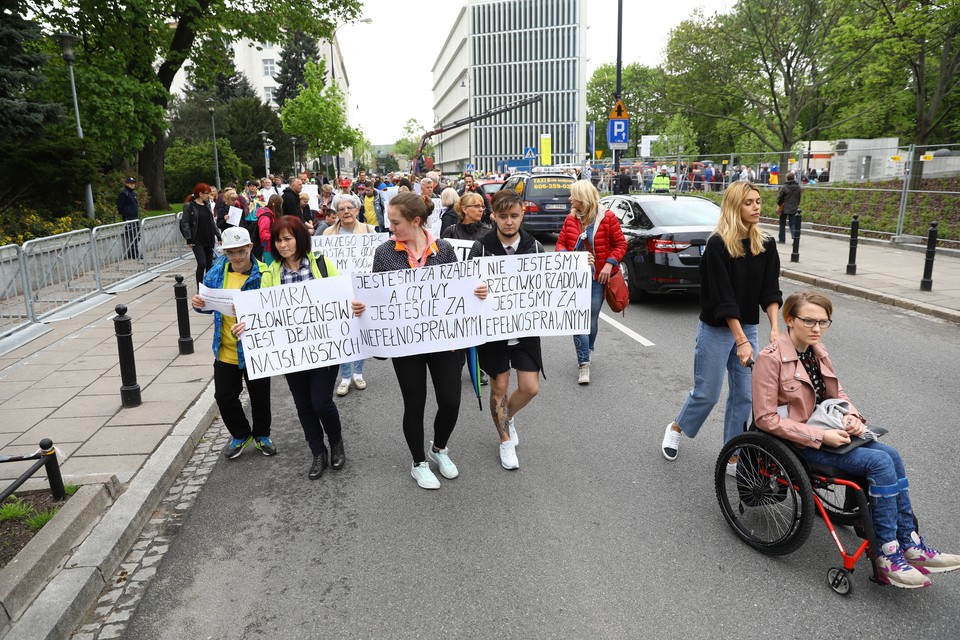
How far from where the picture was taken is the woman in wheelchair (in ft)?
10.3

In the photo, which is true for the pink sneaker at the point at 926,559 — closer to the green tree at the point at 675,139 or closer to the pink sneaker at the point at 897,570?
the pink sneaker at the point at 897,570

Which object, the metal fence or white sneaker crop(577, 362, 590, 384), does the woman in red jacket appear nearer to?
white sneaker crop(577, 362, 590, 384)

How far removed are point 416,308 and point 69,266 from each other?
29.8ft

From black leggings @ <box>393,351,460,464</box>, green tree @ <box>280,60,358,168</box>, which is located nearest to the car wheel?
black leggings @ <box>393,351,460,464</box>

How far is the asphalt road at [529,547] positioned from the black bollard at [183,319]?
260cm

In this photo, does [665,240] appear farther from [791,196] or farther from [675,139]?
[675,139]

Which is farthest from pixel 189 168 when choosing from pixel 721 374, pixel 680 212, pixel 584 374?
pixel 721 374

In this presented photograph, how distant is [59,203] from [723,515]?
56.9 feet

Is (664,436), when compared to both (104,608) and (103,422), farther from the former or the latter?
(103,422)

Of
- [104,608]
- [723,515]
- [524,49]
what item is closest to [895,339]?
[723,515]

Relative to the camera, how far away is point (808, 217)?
2100 centimetres

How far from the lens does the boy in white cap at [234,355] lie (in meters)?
4.77

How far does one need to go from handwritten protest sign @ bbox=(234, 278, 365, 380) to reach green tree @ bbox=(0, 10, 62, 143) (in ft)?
43.7

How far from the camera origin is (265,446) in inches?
209
